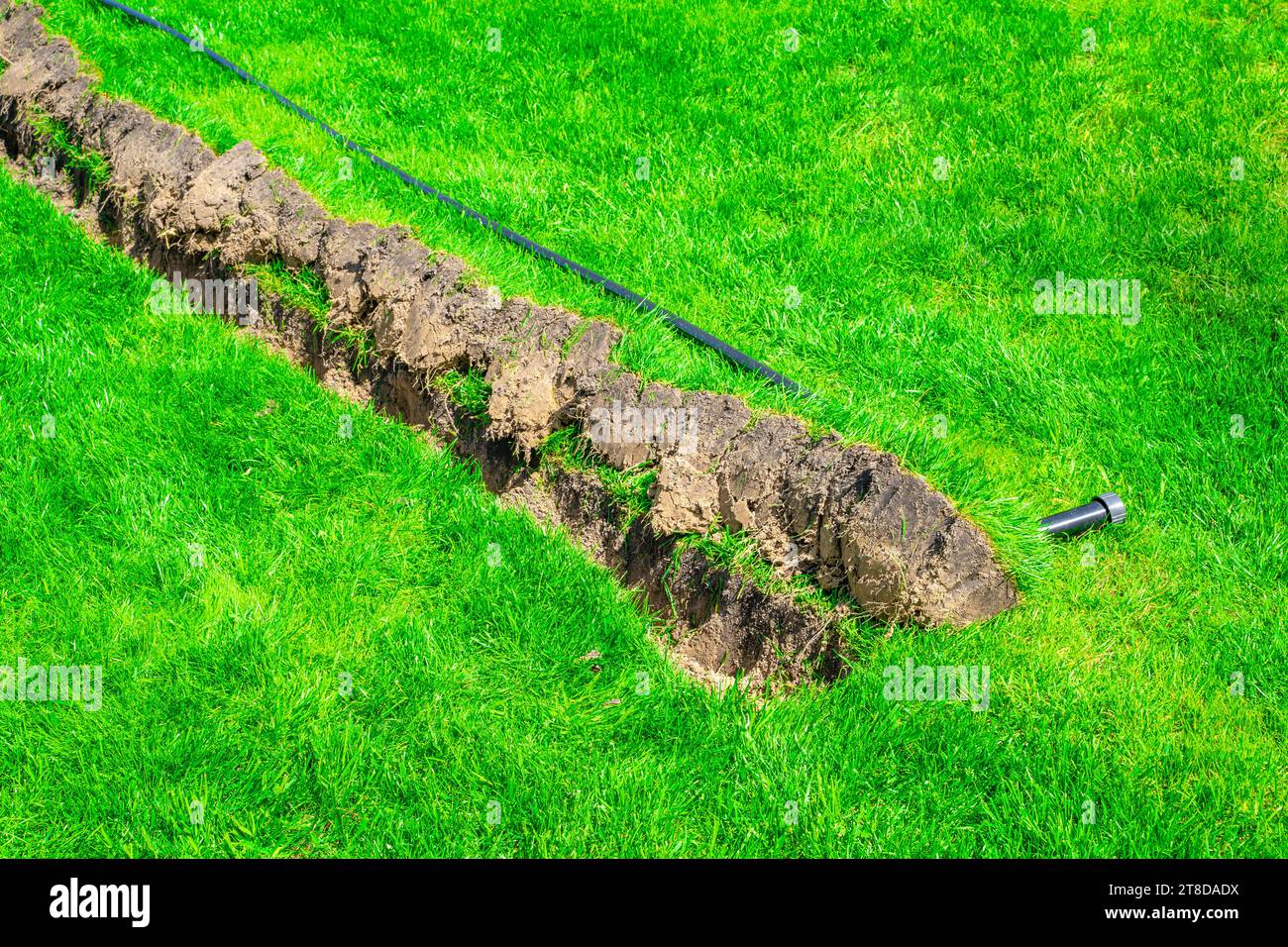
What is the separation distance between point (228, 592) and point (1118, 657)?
10.6 feet

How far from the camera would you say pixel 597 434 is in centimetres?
418
